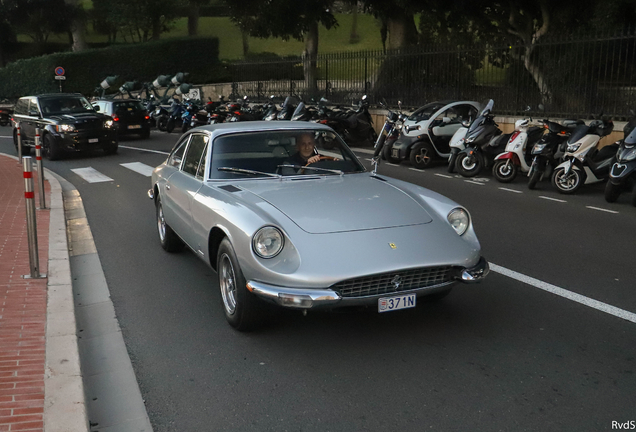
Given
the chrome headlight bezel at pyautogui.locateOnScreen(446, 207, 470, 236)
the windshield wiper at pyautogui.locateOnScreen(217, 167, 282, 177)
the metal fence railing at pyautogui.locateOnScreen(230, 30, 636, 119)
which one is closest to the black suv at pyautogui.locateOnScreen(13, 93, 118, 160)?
the metal fence railing at pyautogui.locateOnScreen(230, 30, 636, 119)

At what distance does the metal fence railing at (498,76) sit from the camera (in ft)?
49.2

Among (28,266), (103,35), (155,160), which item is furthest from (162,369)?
(103,35)

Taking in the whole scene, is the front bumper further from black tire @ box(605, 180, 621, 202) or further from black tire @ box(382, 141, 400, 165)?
black tire @ box(382, 141, 400, 165)

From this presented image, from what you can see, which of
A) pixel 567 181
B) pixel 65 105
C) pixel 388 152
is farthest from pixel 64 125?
pixel 567 181

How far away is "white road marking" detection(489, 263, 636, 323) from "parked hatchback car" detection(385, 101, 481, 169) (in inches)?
350

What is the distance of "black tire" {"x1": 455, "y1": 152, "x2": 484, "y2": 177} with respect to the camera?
44.7 feet

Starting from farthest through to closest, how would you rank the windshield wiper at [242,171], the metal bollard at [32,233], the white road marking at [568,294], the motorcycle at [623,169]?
1. the motorcycle at [623,169]
2. the metal bollard at [32,233]
3. the windshield wiper at [242,171]
4. the white road marking at [568,294]

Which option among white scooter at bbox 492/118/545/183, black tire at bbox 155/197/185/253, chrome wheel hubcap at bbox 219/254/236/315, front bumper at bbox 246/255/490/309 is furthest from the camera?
white scooter at bbox 492/118/545/183

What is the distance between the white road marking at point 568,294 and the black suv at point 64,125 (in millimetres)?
14196

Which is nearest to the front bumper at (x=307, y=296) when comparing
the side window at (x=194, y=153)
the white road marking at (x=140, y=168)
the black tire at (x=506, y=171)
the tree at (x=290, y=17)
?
the side window at (x=194, y=153)

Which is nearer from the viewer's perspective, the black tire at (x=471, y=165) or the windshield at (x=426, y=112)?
the black tire at (x=471, y=165)

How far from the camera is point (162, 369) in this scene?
14.8ft

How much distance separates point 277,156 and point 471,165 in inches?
328

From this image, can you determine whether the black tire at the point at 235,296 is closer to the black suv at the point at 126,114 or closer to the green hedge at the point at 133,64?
the black suv at the point at 126,114
